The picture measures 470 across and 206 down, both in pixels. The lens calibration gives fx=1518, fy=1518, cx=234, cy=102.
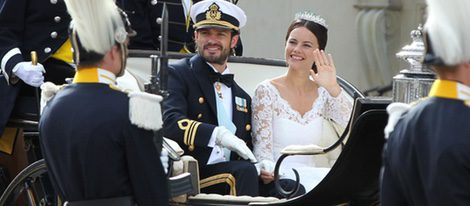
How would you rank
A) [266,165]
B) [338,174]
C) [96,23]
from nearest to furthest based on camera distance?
[96,23], [338,174], [266,165]

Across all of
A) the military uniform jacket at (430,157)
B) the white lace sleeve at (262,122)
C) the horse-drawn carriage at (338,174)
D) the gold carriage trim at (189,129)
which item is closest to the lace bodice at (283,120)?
the white lace sleeve at (262,122)

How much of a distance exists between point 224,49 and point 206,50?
8 centimetres

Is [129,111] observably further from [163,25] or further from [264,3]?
[264,3]

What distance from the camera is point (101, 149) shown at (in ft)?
16.1

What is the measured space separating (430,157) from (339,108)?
2.54 meters

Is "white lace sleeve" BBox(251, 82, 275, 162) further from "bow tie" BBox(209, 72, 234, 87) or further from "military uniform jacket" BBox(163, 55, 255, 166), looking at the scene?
"bow tie" BBox(209, 72, 234, 87)

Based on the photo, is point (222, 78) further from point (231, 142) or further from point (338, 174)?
point (338, 174)

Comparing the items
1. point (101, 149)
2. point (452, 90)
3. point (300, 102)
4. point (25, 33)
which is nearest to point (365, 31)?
point (25, 33)

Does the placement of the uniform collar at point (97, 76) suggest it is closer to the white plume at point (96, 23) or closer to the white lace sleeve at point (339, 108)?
the white plume at point (96, 23)

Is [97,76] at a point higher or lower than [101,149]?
higher

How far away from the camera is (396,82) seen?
5.93 metres

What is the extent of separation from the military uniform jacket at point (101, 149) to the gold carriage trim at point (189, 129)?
1437mm

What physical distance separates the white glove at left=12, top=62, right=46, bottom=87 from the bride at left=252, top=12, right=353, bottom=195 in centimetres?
105

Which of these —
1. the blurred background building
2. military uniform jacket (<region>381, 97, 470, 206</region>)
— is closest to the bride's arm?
military uniform jacket (<region>381, 97, 470, 206</region>)
